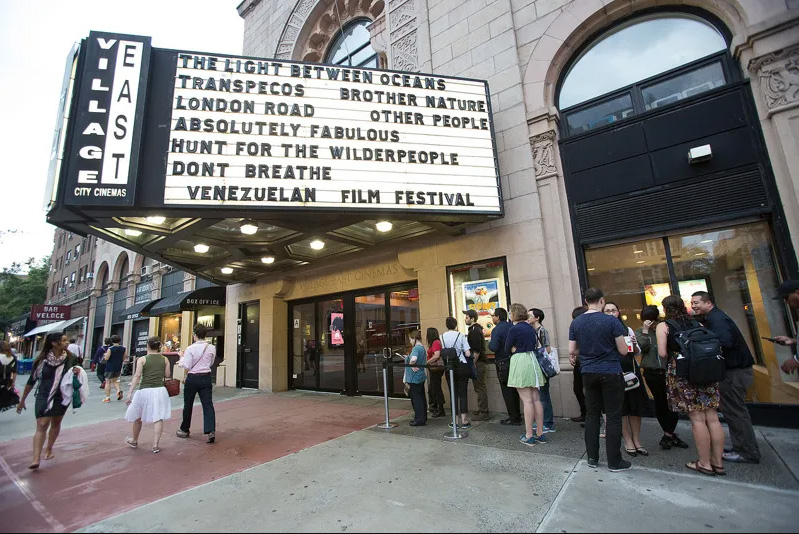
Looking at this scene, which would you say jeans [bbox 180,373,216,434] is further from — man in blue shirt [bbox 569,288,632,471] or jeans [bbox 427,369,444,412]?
man in blue shirt [bbox 569,288,632,471]

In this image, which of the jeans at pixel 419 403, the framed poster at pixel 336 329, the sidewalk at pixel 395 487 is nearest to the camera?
the sidewalk at pixel 395 487

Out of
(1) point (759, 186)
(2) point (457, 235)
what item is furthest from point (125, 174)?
(1) point (759, 186)

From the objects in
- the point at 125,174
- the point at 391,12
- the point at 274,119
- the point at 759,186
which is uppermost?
the point at 391,12

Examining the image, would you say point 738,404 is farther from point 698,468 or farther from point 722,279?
point 722,279

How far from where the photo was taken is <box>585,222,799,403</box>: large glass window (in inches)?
228

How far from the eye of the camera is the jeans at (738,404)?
4207mm

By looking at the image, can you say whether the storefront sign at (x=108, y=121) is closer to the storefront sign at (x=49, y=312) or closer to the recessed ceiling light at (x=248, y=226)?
the recessed ceiling light at (x=248, y=226)

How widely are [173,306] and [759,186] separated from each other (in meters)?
16.5

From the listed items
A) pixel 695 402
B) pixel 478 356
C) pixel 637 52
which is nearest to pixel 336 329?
pixel 478 356

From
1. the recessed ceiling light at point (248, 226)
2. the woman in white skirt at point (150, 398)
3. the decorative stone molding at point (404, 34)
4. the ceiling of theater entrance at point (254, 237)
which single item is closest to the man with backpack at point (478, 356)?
the ceiling of theater entrance at point (254, 237)

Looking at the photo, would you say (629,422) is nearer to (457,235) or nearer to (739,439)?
(739,439)

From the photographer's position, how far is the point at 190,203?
5680 millimetres

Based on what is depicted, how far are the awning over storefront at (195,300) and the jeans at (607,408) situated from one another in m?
13.6

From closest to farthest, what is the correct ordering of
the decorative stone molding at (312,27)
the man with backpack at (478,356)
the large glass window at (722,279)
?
the large glass window at (722,279)
the man with backpack at (478,356)
the decorative stone molding at (312,27)
